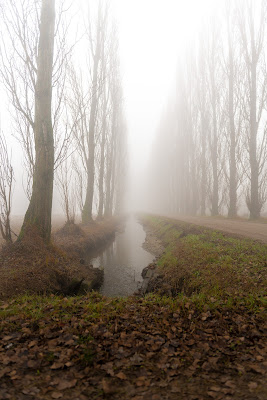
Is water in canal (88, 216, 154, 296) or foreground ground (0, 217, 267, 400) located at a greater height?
foreground ground (0, 217, 267, 400)

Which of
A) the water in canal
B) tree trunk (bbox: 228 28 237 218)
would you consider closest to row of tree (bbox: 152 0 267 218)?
tree trunk (bbox: 228 28 237 218)

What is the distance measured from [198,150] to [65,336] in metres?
25.8

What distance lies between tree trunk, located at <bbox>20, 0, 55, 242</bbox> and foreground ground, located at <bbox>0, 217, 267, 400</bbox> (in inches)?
94.3

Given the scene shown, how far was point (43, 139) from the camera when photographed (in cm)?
655

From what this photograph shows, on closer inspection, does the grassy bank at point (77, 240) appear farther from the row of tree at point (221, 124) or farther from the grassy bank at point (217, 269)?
the row of tree at point (221, 124)

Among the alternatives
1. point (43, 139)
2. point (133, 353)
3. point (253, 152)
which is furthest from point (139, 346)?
point (253, 152)

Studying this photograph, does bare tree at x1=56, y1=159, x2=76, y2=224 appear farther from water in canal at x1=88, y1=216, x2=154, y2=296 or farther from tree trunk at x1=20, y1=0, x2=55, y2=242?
tree trunk at x1=20, y1=0, x2=55, y2=242

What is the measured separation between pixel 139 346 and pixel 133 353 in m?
0.12

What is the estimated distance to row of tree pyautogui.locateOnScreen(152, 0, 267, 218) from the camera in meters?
15.1

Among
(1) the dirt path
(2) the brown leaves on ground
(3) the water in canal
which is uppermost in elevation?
(1) the dirt path

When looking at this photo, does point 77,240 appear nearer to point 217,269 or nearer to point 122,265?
point 122,265

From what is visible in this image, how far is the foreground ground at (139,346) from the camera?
2.46 meters

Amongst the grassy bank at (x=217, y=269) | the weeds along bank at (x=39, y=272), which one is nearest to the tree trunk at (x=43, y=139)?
the weeds along bank at (x=39, y=272)

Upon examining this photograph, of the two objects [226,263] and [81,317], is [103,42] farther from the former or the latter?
[81,317]
